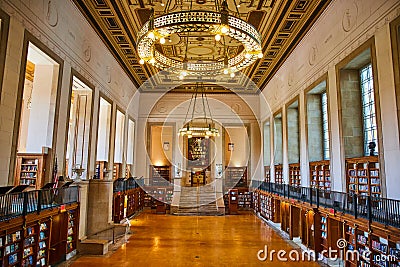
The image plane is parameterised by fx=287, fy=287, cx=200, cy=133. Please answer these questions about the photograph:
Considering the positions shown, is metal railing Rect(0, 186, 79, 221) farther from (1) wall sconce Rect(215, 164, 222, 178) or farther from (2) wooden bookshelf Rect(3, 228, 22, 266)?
(1) wall sconce Rect(215, 164, 222, 178)

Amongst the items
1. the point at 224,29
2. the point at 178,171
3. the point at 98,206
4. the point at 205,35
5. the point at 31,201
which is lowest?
the point at 98,206

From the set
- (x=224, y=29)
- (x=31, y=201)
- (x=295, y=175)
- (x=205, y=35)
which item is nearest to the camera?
(x=224, y=29)

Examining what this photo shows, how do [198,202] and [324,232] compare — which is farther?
[198,202]

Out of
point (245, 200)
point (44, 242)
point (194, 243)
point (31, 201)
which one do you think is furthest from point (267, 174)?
point (31, 201)

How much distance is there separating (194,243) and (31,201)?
552 cm

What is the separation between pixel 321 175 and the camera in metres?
10.0

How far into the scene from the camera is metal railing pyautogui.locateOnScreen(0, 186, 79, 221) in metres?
5.32

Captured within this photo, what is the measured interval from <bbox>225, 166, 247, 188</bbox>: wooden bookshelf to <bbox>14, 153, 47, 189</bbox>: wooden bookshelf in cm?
1314

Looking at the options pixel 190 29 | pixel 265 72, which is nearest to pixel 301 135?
pixel 265 72

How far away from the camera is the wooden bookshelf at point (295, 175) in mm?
12258

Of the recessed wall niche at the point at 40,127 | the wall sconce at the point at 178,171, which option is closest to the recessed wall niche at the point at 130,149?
the wall sconce at the point at 178,171

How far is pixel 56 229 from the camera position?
7.70 meters

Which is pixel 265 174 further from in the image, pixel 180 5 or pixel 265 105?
pixel 180 5

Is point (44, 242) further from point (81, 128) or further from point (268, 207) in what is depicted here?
point (268, 207)
